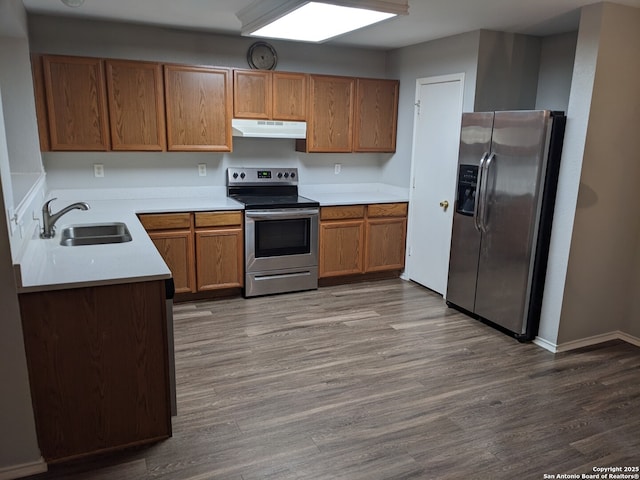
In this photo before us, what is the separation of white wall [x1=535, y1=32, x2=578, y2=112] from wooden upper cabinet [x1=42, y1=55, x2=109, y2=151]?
377 centimetres

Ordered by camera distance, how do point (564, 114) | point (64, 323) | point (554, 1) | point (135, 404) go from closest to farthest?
1. point (64, 323)
2. point (135, 404)
3. point (554, 1)
4. point (564, 114)

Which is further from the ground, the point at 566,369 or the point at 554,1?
the point at 554,1

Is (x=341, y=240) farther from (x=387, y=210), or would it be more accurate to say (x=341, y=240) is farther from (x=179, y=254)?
(x=179, y=254)

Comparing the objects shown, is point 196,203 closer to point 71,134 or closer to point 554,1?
point 71,134

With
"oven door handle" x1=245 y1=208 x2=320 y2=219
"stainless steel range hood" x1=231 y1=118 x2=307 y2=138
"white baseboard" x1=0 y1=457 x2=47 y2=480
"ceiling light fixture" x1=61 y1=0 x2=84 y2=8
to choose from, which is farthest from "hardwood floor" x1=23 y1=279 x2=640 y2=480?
"ceiling light fixture" x1=61 y1=0 x2=84 y2=8

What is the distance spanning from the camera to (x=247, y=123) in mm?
4422

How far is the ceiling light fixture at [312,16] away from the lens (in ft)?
8.63

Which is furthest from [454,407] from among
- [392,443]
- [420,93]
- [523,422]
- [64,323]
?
[420,93]

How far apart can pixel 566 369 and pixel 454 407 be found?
1.04 metres

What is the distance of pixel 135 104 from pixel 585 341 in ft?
13.4

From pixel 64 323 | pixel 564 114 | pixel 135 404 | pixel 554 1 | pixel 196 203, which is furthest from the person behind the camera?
pixel 196 203

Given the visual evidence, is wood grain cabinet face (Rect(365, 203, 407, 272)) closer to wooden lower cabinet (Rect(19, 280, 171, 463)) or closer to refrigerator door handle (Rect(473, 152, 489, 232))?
refrigerator door handle (Rect(473, 152, 489, 232))

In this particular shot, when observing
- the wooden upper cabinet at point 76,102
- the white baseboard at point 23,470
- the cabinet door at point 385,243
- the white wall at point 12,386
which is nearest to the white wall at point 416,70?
the cabinet door at point 385,243

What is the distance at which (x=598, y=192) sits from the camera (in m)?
3.39
